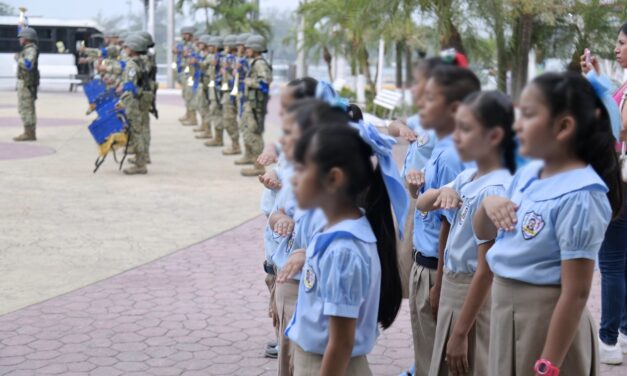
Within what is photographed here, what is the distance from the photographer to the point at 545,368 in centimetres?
240

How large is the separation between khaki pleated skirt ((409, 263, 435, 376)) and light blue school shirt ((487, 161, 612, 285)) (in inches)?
44.9

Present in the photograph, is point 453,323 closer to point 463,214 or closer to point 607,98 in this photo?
point 463,214

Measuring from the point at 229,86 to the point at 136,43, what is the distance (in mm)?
2468

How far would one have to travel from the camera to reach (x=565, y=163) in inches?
92.8

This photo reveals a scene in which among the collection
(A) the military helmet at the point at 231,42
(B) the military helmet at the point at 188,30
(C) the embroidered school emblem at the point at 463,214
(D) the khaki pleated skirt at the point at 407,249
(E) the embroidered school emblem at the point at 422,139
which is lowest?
(D) the khaki pleated skirt at the point at 407,249

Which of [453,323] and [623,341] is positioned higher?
[453,323]

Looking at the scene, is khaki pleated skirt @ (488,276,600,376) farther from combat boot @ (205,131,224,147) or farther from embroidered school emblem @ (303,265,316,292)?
combat boot @ (205,131,224,147)

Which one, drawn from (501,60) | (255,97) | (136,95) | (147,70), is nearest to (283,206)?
(136,95)

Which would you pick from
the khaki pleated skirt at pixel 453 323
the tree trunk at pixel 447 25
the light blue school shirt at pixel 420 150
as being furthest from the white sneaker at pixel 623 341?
the tree trunk at pixel 447 25

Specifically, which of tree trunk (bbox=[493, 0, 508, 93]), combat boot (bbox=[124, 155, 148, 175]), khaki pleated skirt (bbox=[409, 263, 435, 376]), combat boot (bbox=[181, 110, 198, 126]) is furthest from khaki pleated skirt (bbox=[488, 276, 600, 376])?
combat boot (bbox=[181, 110, 198, 126])

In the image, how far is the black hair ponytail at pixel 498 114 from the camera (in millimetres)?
1940

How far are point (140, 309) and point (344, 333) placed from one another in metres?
3.35

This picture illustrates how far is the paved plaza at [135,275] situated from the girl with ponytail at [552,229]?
6.56 feet

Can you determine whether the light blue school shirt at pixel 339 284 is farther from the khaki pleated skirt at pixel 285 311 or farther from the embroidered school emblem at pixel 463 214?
the khaki pleated skirt at pixel 285 311
